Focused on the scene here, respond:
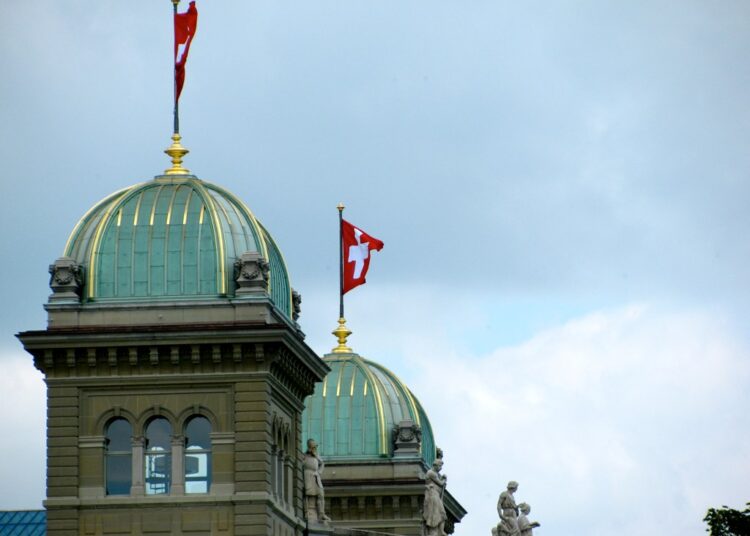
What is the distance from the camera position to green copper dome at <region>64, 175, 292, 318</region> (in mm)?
92000

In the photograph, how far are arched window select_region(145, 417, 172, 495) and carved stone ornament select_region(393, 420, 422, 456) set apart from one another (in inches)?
990

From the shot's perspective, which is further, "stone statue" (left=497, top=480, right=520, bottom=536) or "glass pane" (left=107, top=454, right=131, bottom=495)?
"stone statue" (left=497, top=480, right=520, bottom=536)

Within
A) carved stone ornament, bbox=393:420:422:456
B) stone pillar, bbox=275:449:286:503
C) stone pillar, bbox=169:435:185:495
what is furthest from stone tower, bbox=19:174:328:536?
carved stone ornament, bbox=393:420:422:456

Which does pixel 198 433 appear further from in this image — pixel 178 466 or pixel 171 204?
pixel 171 204

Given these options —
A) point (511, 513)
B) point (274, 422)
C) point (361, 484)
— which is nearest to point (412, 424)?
point (361, 484)

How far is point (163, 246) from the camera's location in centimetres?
9225

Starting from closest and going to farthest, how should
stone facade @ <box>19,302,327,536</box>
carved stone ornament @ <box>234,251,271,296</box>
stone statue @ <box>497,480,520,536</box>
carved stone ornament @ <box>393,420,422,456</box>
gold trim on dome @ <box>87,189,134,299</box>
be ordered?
stone facade @ <box>19,302,327,536</box>, carved stone ornament @ <box>234,251,271,296</box>, gold trim on dome @ <box>87,189,134,299</box>, stone statue @ <box>497,480,520,536</box>, carved stone ornament @ <box>393,420,422,456</box>

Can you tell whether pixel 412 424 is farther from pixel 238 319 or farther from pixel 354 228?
pixel 238 319

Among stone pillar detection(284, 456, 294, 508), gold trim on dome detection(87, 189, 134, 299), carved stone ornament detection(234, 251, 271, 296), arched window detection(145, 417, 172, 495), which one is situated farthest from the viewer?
stone pillar detection(284, 456, 294, 508)

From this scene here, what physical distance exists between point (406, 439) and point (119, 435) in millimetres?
25514

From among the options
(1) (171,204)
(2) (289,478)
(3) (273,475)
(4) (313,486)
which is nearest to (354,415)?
(4) (313,486)

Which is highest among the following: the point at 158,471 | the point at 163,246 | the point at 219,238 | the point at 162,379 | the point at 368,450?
the point at 368,450

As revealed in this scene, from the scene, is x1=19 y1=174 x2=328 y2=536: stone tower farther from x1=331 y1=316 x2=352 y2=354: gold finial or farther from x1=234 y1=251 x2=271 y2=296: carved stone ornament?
x1=331 y1=316 x2=352 y2=354: gold finial

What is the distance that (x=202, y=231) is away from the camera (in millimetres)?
92375
